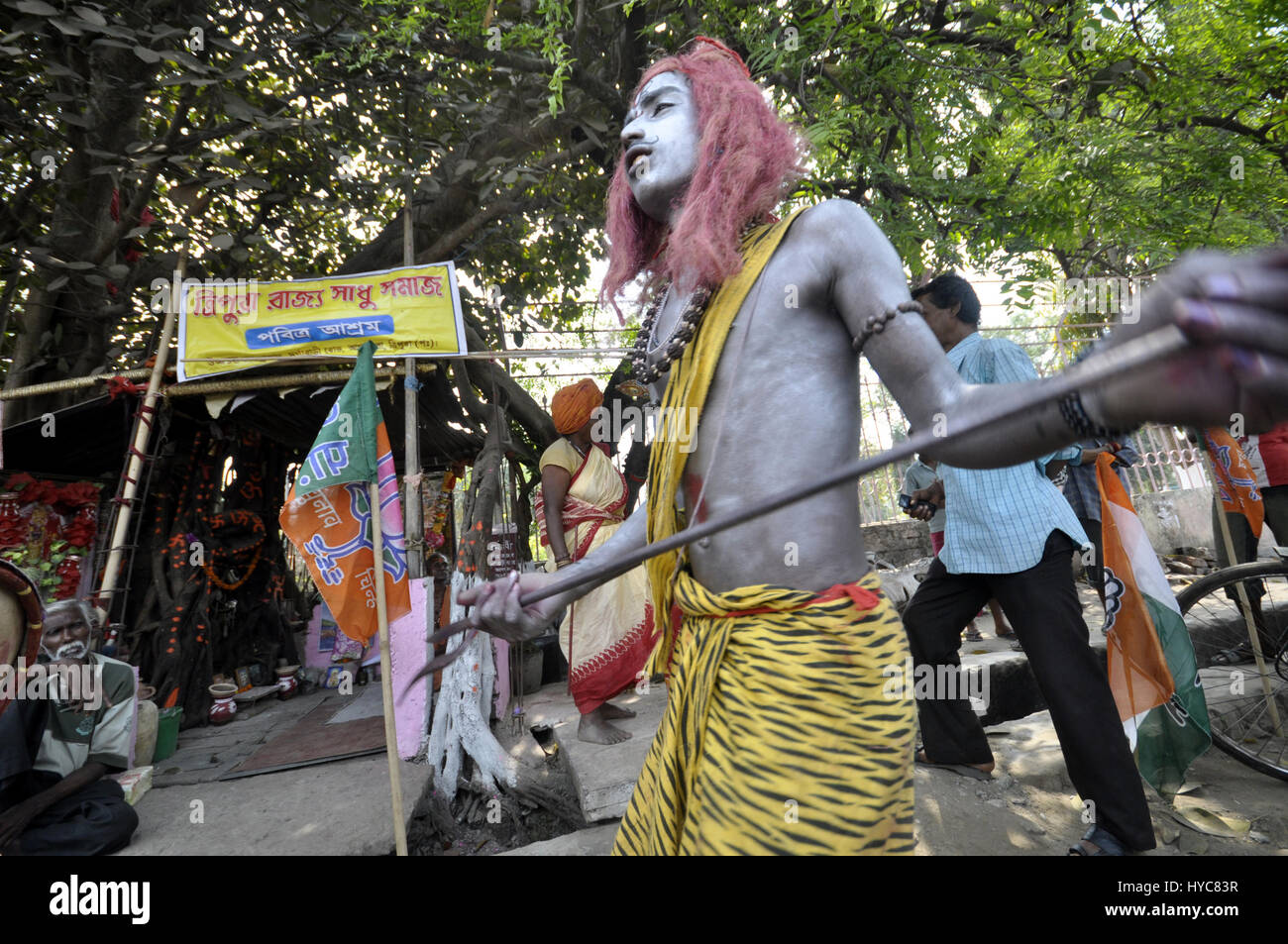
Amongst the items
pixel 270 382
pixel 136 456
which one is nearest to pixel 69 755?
pixel 136 456

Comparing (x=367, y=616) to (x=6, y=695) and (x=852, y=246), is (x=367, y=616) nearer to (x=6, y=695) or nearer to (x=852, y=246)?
(x=6, y=695)

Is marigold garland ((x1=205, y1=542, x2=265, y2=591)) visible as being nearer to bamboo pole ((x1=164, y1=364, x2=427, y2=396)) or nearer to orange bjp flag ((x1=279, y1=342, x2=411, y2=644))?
bamboo pole ((x1=164, y1=364, x2=427, y2=396))

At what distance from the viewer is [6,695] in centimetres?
329

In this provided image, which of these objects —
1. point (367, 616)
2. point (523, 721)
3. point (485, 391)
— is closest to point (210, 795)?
point (367, 616)

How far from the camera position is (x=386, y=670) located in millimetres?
3016

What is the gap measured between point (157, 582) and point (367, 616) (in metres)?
3.76

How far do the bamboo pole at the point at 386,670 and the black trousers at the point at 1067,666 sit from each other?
2.49 m

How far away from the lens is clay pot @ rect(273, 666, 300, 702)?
21.7 ft

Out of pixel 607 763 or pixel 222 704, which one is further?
pixel 222 704

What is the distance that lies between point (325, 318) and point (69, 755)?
10.6ft

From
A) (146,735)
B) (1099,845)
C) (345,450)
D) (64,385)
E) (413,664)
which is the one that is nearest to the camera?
(1099,845)

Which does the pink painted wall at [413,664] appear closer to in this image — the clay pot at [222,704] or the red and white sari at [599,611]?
the red and white sari at [599,611]

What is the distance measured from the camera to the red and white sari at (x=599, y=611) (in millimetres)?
4109

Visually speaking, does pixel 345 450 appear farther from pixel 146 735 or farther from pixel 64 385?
pixel 64 385
